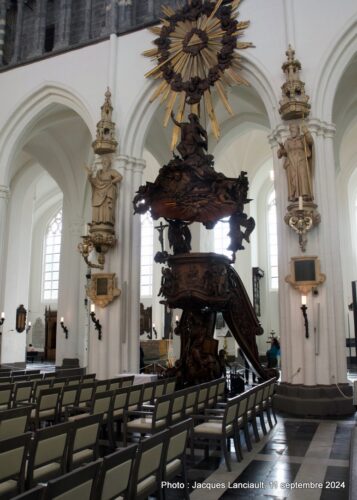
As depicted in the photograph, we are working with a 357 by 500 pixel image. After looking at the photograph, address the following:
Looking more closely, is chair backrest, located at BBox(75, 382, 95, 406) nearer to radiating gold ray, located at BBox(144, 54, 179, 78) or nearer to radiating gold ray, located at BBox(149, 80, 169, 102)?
radiating gold ray, located at BBox(149, 80, 169, 102)

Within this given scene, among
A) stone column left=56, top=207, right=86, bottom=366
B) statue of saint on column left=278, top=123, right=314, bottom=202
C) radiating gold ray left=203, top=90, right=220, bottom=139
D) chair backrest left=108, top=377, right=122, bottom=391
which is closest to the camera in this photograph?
chair backrest left=108, top=377, right=122, bottom=391

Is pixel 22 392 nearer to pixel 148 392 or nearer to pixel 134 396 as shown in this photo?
pixel 134 396

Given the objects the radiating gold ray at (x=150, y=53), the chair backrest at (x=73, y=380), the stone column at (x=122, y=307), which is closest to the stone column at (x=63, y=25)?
the radiating gold ray at (x=150, y=53)

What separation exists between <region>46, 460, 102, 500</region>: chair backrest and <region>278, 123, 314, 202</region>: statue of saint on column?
8.28 meters

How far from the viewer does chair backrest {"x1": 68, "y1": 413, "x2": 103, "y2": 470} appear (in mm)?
3920

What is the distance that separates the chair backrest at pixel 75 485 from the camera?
2.35 metres

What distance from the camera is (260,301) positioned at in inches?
898

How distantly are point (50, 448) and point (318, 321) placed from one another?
718cm

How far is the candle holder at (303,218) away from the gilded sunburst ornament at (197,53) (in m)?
3.29

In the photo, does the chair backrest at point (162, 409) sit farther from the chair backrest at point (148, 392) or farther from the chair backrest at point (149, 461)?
the chair backrest at point (149, 461)

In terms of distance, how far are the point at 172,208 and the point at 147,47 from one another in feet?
20.1

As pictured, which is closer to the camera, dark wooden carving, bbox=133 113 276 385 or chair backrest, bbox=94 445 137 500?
chair backrest, bbox=94 445 137 500

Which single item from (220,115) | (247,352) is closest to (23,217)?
(220,115)

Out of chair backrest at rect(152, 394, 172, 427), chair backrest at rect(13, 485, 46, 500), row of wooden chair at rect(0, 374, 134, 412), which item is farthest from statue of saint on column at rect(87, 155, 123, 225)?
chair backrest at rect(13, 485, 46, 500)
